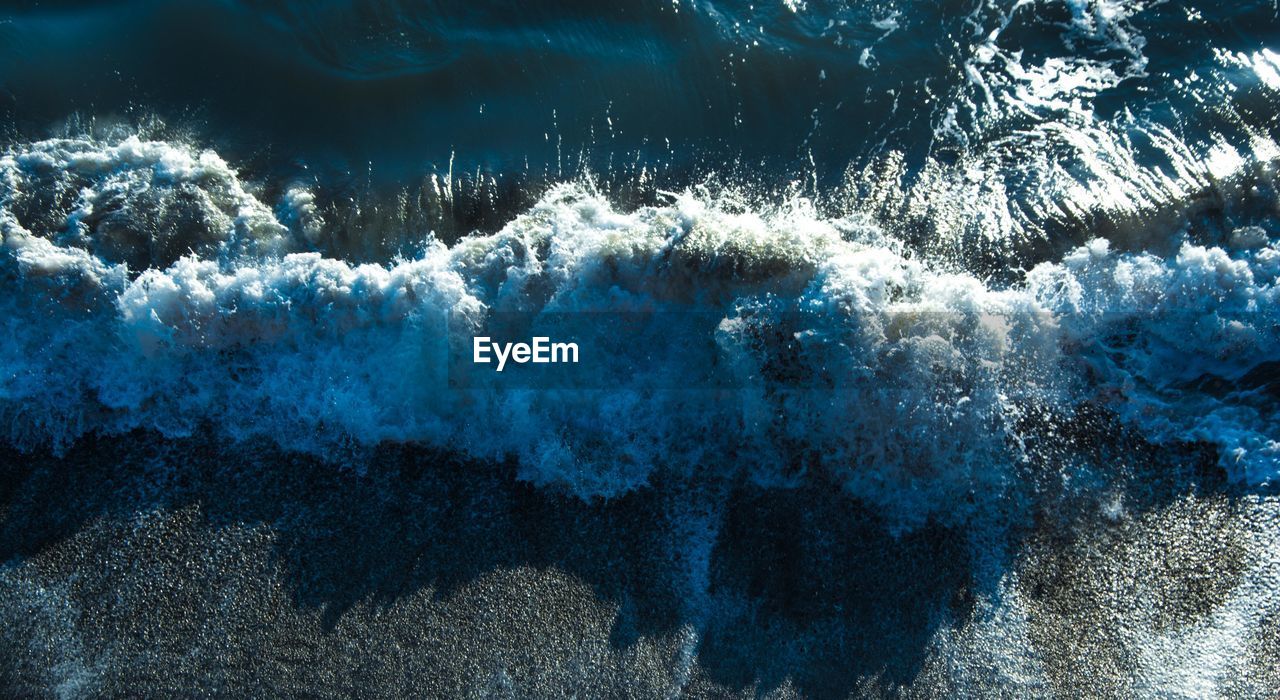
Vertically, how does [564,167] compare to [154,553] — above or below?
above

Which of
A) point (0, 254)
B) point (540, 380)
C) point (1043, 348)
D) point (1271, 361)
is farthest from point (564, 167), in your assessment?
point (1271, 361)

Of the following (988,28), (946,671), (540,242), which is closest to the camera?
(946,671)

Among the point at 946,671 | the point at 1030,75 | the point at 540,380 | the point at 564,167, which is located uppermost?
the point at 1030,75

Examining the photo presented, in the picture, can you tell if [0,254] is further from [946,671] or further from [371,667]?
[946,671]

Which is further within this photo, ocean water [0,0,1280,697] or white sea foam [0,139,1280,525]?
white sea foam [0,139,1280,525]
